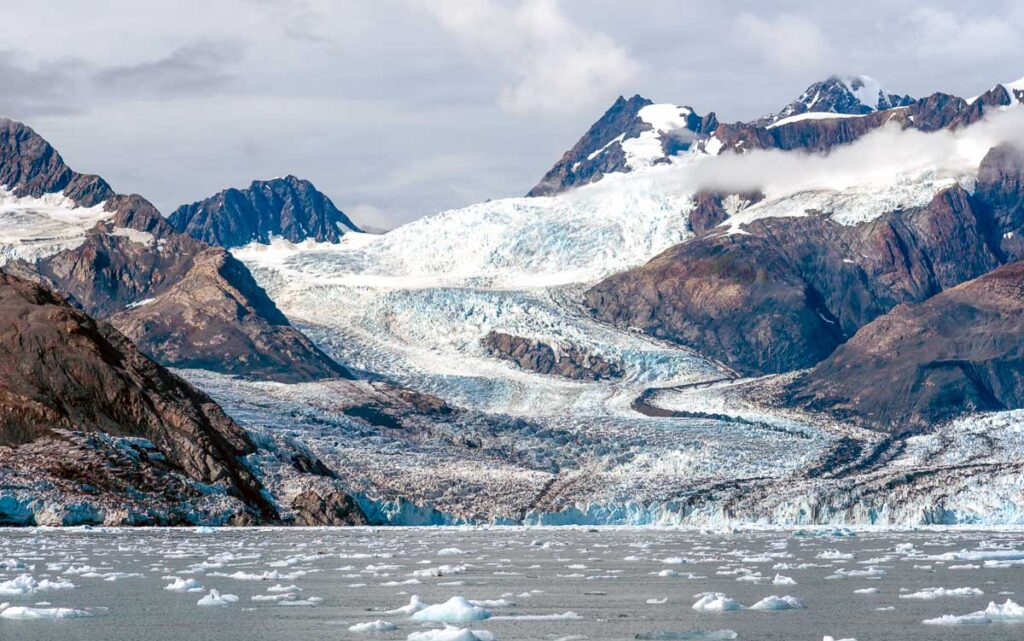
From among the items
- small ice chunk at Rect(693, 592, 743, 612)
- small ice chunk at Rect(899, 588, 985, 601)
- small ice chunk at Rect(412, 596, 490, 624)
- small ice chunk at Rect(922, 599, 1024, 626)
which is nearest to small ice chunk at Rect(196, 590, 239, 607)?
small ice chunk at Rect(412, 596, 490, 624)

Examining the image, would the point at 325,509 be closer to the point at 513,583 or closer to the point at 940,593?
the point at 513,583

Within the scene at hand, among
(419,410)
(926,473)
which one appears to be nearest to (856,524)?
(926,473)

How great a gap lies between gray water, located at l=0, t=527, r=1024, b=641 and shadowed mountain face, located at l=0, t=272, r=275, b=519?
21079mm

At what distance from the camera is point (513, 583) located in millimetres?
46656

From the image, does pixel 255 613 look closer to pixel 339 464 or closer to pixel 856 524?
pixel 856 524

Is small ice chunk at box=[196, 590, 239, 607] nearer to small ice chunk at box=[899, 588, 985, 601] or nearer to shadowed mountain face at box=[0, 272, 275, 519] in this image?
small ice chunk at box=[899, 588, 985, 601]

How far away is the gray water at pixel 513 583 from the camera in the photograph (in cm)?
3378

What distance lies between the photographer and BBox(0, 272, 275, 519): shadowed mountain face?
9788cm

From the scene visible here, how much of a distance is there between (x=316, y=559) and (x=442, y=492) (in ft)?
231

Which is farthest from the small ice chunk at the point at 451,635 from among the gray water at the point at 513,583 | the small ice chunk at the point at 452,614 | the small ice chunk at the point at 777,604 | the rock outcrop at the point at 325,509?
the rock outcrop at the point at 325,509

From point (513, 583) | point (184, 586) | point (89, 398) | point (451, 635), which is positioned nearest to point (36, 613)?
point (184, 586)

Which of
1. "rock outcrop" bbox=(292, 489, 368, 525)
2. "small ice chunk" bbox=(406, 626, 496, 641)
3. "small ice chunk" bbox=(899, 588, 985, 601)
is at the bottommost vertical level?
"rock outcrop" bbox=(292, 489, 368, 525)

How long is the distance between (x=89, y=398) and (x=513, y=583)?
205 ft

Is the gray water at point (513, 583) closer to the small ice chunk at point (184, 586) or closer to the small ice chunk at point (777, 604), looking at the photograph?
the small ice chunk at point (777, 604)
